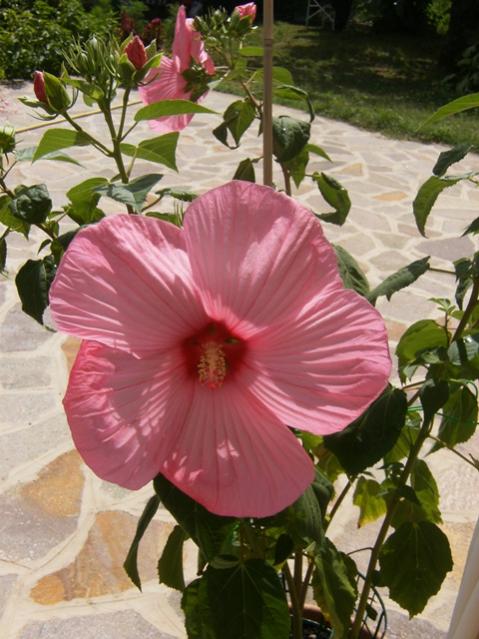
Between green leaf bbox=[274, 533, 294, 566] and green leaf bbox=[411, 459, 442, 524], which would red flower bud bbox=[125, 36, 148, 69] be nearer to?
green leaf bbox=[274, 533, 294, 566]

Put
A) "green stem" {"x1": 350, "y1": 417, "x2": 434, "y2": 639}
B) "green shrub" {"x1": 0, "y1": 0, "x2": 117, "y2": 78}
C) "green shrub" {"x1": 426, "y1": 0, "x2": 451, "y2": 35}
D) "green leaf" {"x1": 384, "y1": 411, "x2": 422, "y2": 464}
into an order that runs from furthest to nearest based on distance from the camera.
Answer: "green shrub" {"x1": 426, "y1": 0, "x2": 451, "y2": 35}, "green shrub" {"x1": 0, "y1": 0, "x2": 117, "y2": 78}, "green leaf" {"x1": 384, "y1": 411, "x2": 422, "y2": 464}, "green stem" {"x1": 350, "y1": 417, "x2": 434, "y2": 639}

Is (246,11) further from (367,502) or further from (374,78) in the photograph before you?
(374,78)

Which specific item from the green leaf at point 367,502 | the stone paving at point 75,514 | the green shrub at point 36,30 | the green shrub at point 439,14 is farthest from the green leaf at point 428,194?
the green shrub at point 439,14

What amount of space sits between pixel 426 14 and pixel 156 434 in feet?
34.5

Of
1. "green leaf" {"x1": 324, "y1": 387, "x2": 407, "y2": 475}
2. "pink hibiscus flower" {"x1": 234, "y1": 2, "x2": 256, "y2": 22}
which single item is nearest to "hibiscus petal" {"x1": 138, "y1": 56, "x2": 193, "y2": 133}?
"pink hibiscus flower" {"x1": 234, "y1": 2, "x2": 256, "y2": 22}

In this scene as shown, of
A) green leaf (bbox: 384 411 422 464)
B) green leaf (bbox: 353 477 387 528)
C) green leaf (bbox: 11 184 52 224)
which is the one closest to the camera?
green leaf (bbox: 11 184 52 224)

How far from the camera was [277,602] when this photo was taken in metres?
0.71

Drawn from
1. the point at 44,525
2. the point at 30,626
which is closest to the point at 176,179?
the point at 44,525

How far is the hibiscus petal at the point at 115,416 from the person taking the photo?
51 centimetres

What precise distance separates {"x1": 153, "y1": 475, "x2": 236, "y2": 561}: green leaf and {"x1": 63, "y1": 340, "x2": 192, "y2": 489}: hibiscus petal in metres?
0.09

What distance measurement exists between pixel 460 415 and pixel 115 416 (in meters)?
0.49

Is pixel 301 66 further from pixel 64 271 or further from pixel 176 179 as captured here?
pixel 64 271

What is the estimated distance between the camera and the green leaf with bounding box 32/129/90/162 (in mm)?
694

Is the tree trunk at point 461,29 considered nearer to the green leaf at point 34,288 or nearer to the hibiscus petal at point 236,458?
the green leaf at point 34,288
